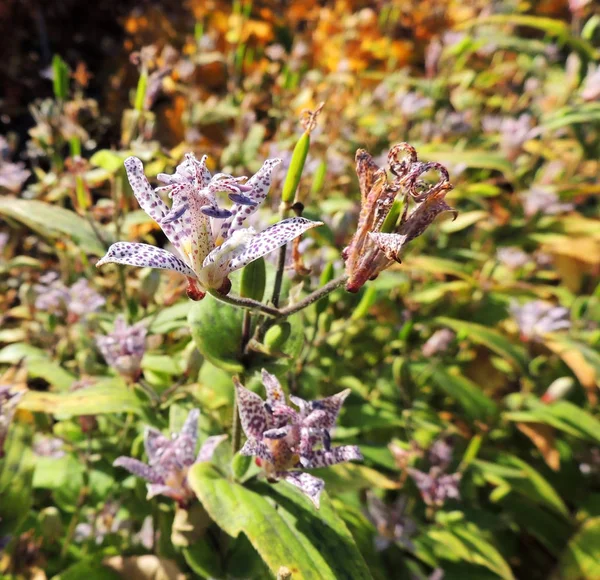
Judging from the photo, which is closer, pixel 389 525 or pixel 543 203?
pixel 389 525

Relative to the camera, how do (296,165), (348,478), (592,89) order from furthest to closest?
1. (592,89)
2. (348,478)
3. (296,165)

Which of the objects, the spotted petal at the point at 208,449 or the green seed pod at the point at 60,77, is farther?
the green seed pod at the point at 60,77

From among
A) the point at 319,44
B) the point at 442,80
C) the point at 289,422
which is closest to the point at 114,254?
the point at 289,422

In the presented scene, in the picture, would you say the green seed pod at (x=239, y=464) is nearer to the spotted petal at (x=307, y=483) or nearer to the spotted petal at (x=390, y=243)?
the spotted petal at (x=307, y=483)

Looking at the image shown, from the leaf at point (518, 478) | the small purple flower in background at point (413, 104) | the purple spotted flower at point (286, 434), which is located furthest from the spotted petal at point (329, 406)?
the small purple flower in background at point (413, 104)

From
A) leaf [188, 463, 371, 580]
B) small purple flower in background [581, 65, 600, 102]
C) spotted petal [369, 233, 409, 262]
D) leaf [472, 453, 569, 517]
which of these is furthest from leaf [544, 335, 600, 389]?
spotted petal [369, 233, 409, 262]

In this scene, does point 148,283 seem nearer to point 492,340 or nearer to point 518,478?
point 492,340

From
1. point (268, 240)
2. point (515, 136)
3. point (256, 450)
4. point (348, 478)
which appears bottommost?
point (348, 478)

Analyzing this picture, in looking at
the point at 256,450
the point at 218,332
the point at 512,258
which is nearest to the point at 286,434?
the point at 256,450
